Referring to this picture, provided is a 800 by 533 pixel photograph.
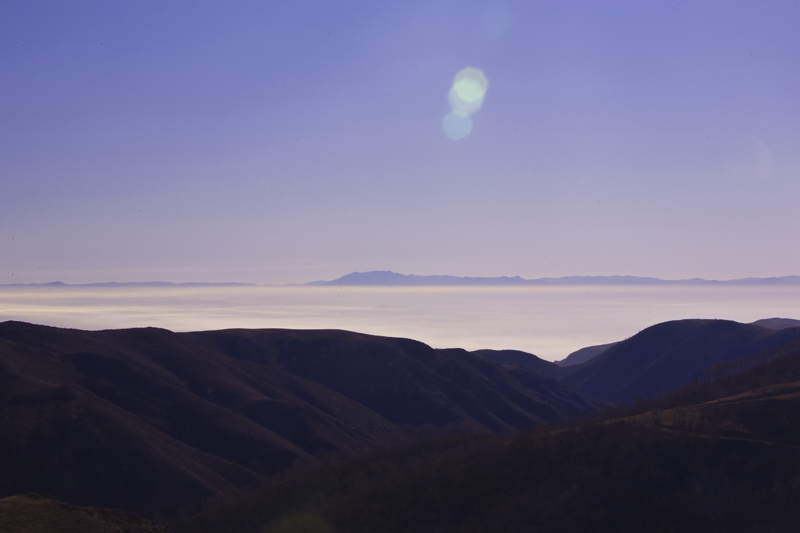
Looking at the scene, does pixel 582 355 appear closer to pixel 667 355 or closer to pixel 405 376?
pixel 667 355

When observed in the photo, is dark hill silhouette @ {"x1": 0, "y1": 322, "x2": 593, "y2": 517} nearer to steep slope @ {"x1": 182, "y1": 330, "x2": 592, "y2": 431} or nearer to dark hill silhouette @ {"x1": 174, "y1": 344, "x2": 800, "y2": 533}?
steep slope @ {"x1": 182, "y1": 330, "x2": 592, "y2": 431}

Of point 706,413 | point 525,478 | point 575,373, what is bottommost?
point 575,373

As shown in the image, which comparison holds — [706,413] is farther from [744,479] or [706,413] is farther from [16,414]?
[16,414]

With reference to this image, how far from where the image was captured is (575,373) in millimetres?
114688

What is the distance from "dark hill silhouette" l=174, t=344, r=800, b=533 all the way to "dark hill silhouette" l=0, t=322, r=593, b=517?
36.3 feet

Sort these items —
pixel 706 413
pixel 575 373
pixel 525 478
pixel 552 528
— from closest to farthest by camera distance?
pixel 552 528
pixel 525 478
pixel 706 413
pixel 575 373

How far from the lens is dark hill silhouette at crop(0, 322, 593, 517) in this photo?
117 feet

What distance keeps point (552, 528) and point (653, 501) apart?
320 centimetres

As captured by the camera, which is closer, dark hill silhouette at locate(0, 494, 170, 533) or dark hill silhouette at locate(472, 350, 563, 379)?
dark hill silhouette at locate(0, 494, 170, 533)

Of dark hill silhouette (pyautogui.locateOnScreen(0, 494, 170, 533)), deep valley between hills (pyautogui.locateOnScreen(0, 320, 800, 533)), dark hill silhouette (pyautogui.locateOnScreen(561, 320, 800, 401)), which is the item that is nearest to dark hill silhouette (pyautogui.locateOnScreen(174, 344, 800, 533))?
deep valley between hills (pyautogui.locateOnScreen(0, 320, 800, 533))

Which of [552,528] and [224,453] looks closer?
[552,528]

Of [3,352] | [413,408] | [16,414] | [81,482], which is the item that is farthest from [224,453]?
[413,408]

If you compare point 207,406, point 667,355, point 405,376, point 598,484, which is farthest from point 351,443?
point 667,355

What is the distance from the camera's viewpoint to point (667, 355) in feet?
332
